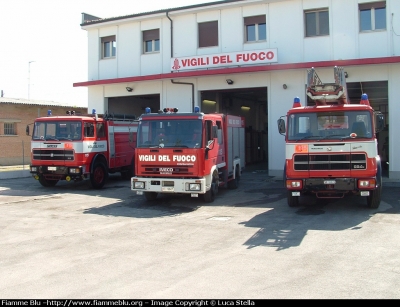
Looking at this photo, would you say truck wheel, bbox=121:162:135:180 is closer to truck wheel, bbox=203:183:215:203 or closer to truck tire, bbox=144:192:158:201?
truck tire, bbox=144:192:158:201

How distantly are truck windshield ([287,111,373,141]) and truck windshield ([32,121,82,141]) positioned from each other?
7861mm

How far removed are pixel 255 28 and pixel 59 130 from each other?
31.7 feet

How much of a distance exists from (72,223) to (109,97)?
13752 mm

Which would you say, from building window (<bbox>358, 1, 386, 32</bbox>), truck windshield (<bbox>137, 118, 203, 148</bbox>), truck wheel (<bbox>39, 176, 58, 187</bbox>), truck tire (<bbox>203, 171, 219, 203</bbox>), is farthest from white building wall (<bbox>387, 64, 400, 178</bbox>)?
truck wheel (<bbox>39, 176, 58, 187</bbox>)

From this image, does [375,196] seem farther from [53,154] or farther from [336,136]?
[53,154]

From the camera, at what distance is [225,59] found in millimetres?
18734

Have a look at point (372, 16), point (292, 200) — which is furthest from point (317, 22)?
point (292, 200)

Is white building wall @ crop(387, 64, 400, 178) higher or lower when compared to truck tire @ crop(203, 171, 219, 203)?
higher

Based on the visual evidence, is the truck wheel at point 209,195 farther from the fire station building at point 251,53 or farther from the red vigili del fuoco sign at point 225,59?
the red vigili del fuoco sign at point 225,59

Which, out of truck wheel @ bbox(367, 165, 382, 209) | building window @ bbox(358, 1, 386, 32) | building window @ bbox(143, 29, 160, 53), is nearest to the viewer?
truck wheel @ bbox(367, 165, 382, 209)

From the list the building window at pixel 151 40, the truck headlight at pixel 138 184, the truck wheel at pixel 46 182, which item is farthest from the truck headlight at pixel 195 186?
the building window at pixel 151 40

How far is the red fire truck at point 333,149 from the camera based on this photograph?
10250 millimetres

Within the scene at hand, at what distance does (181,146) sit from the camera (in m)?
11.6

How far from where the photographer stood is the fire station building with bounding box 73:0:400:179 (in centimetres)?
1708
